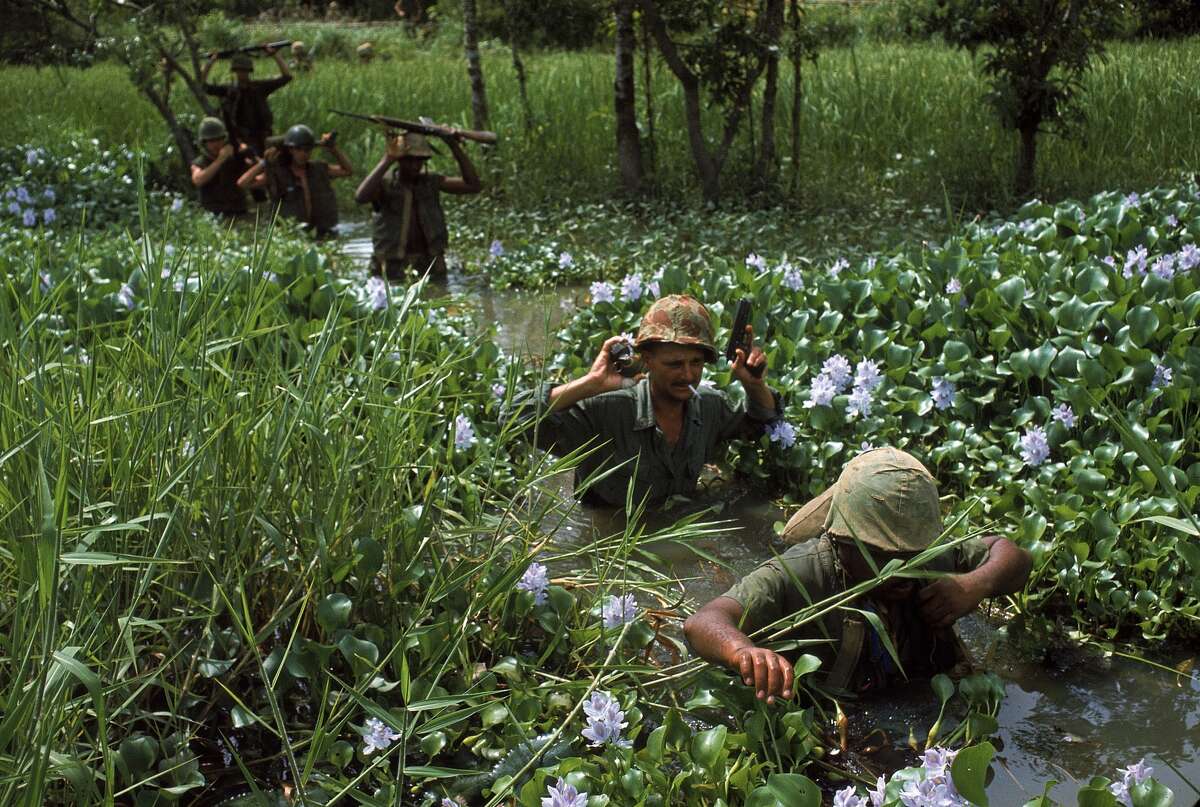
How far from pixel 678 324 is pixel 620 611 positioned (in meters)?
1.21

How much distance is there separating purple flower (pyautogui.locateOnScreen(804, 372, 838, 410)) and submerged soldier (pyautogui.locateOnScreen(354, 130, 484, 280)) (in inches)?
161

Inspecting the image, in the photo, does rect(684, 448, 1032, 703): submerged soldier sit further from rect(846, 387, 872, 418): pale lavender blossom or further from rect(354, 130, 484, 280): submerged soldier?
rect(354, 130, 484, 280): submerged soldier

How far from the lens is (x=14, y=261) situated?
5.96 meters

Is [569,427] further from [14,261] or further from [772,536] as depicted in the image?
[14,261]

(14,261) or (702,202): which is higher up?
(14,261)

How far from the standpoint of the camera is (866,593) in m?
3.33

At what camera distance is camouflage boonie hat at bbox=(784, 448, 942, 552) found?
3186 mm

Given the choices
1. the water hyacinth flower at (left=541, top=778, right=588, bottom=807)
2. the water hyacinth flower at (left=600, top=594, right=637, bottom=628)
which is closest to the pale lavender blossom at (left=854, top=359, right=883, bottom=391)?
the water hyacinth flower at (left=600, top=594, right=637, bottom=628)

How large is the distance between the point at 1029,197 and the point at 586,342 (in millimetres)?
5142

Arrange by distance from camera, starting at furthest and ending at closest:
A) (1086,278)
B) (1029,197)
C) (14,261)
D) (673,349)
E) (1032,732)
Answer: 1. (1029,197)
2. (14,261)
3. (1086,278)
4. (673,349)
5. (1032,732)

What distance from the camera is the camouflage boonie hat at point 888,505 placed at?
3.19 metres

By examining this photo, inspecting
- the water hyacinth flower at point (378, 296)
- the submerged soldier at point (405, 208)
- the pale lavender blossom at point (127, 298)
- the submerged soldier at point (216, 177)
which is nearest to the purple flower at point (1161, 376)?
the water hyacinth flower at point (378, 296)

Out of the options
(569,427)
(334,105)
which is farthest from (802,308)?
(334,105)

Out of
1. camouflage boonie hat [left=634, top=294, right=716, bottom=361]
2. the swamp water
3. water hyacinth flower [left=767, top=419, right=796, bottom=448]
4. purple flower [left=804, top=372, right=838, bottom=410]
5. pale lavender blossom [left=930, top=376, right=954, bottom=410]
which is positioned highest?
camouflage boonie hat [left=634, top=294, right=716, bottom=361]
